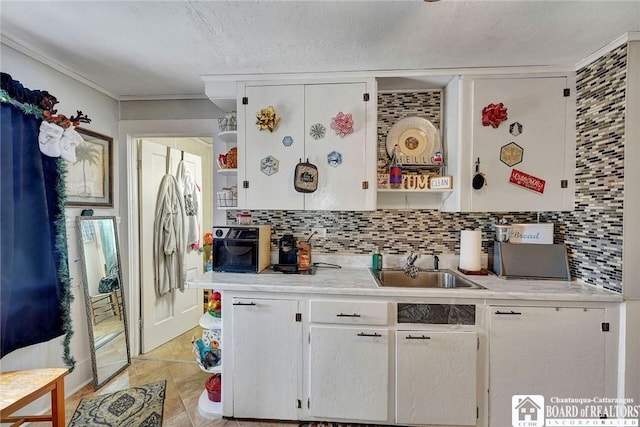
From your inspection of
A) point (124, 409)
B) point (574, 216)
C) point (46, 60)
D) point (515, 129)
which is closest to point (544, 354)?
point (574, 216)

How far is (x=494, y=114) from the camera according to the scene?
1.90 metres

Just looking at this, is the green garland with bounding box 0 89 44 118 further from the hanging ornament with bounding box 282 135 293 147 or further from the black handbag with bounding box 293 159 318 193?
the black handbag with bounding box 293 159 318 193

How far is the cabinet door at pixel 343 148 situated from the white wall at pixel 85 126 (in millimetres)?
1684

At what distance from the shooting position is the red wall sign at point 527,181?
1906 mm

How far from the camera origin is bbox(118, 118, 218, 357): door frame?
2465mm

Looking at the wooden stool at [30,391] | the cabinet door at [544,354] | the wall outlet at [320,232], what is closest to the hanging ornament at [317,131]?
the wall outlet at [320,232]

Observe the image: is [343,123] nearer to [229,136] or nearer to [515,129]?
[229,136]

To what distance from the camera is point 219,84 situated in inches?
81.9

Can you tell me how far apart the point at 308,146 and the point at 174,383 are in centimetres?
207

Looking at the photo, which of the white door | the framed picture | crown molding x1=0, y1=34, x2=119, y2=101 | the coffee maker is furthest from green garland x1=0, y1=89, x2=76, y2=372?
Answer: the coffee maker

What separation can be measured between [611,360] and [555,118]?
4.86 ft

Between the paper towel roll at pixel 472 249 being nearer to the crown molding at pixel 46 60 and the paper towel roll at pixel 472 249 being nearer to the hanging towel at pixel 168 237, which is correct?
the hanging towel at pixel 168 237

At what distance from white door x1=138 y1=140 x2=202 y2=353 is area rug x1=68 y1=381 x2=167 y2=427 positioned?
0.61 metres

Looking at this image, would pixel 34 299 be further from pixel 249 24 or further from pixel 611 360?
pixel 611 360
